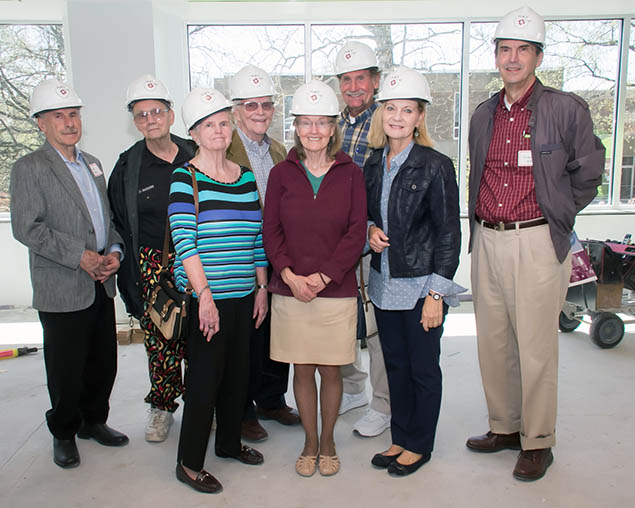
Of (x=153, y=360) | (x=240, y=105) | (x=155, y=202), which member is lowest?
(x=153, y=360)

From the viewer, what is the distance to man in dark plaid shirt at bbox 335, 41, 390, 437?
9.77 feet

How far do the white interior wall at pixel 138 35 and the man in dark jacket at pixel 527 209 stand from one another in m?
3.29

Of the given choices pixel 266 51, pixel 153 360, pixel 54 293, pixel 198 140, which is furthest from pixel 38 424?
pixel 266 51

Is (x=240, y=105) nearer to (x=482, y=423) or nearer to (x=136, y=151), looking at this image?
(x=136, y=151)

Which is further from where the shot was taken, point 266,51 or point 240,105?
point 266,51

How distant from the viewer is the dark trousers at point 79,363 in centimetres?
267

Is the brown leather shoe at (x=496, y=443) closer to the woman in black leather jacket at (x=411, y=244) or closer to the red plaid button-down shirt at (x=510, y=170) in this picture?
the woman in black leather jacket at (x=411, y=244)

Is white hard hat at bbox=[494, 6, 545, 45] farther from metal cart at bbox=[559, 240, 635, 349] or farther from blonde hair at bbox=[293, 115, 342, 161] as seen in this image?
metal cart at bbox=[559, 240, 635, 349]

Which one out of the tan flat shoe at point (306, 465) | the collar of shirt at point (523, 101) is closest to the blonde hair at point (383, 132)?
the collar of shirt at point (523, 101)

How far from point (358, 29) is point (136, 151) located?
4.08 metres

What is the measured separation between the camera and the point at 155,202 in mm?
2781

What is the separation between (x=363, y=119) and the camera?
3.02 meters

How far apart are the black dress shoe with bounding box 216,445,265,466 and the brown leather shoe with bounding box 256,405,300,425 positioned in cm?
42

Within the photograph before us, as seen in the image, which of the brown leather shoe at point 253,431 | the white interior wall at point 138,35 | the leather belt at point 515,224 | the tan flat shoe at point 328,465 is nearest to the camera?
the leather belt at point 515,224
